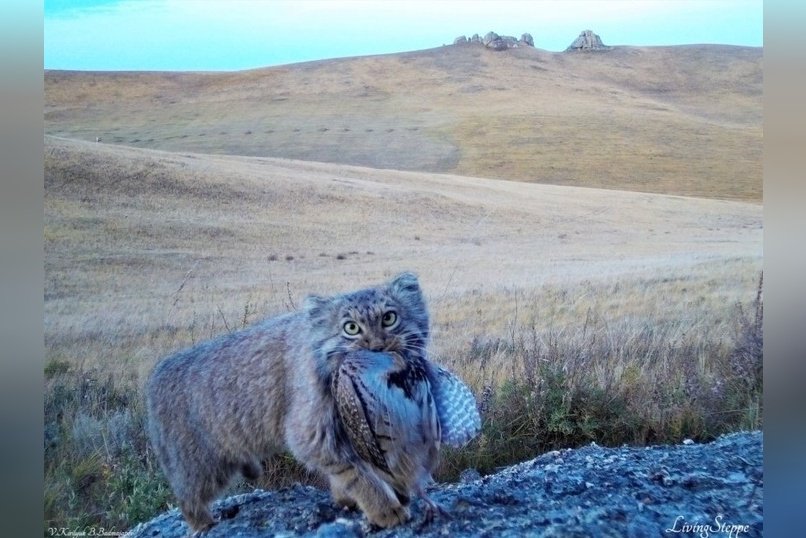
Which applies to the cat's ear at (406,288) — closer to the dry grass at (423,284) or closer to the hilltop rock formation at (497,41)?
the dry grass at (423,284)

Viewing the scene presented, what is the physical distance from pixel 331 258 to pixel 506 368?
5.28 ft

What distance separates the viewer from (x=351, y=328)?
172 inches

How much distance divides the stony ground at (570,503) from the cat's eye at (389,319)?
119cm

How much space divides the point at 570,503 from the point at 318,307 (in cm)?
201

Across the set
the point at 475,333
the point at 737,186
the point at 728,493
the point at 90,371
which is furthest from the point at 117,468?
the point at 737,186

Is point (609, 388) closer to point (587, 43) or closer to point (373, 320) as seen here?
point (373, 320)

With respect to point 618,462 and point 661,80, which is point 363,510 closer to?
point 618,462

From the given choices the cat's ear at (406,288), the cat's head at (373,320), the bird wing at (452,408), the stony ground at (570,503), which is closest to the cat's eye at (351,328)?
the cat's head at (373,320)

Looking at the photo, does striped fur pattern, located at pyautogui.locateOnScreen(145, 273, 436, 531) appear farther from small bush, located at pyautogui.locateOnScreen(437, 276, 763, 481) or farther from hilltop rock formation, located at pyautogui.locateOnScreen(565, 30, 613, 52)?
hilltop rock formation, located at pyautogui.locateOnScreen(565, 30, 613, 52)

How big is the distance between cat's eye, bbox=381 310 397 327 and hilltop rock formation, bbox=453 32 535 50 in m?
2.61

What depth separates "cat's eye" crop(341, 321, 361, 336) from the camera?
14.3 feet

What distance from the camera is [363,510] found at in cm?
460

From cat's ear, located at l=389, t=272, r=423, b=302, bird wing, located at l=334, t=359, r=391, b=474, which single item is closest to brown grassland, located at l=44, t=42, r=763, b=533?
bird wing, located at l=334, t=359, r=391, b=474

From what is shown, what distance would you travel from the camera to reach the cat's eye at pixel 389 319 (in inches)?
→ 171
